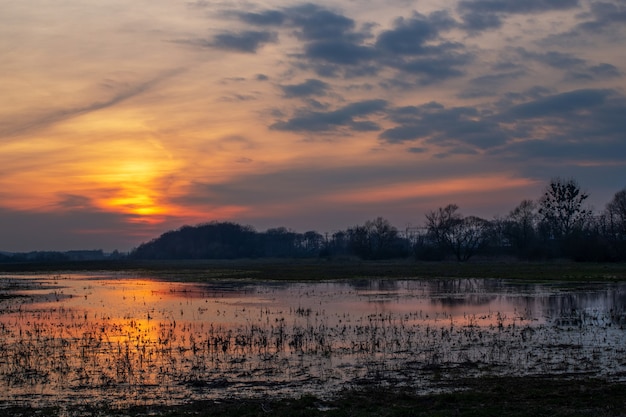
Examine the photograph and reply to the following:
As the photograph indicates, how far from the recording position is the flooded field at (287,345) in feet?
53.6

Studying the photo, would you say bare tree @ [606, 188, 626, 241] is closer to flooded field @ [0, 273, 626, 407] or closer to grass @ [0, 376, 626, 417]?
flooded field @ [0, 273, 626, 407]

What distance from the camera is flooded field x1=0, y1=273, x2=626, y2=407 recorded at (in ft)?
53.6

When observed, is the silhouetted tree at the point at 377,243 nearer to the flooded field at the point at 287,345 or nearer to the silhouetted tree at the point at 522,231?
the silhouetted tree at the point at 522,231

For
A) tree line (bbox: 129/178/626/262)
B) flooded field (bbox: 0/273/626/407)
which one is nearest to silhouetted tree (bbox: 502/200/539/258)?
tree line (bbox: 129/178/626/262)

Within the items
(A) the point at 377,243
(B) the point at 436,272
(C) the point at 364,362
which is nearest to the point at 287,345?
(C) the point at 364,362

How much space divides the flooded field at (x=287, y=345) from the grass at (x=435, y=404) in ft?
2.89

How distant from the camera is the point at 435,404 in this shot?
1340 cm

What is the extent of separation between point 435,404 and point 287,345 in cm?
966

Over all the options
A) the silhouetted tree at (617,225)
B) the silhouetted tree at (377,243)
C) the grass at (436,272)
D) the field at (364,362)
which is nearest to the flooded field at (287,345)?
the field at (364,362)

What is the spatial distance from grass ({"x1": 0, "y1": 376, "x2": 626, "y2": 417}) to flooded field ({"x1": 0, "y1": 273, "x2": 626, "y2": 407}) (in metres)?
0.88

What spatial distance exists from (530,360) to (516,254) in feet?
356

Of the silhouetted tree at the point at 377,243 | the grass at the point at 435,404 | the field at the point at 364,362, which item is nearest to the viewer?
the grass at the point at 435,404

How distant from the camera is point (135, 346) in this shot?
22.7 meters

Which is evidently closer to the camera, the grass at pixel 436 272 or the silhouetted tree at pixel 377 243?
the grass at pixel 436 272
